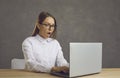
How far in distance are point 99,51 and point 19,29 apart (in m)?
1.77

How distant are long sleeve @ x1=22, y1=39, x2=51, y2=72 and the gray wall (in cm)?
122

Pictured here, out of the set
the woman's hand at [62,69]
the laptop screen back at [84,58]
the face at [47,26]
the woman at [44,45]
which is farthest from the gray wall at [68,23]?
the laptop screen back at [84,58]

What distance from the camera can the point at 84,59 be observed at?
166 centimetres

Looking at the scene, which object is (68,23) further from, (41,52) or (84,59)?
(84,59)

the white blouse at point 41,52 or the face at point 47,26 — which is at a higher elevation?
the face at point 47,26

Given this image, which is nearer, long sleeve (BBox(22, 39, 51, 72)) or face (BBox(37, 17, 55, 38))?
long sleeve (BBox(22, 39, 51, 72))

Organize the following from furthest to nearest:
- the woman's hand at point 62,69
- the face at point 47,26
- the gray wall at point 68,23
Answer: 1. the gray wall at point 68,23
2. the face at point 47,26
3. the woman's hand at point 62,69

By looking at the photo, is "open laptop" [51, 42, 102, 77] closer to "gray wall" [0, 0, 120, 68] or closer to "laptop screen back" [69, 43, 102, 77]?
"laptop screen back" [69, 43, 102, 77]

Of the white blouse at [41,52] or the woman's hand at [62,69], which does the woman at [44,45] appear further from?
the woman's hand at [62,69]

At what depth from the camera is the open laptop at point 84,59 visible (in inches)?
61.5

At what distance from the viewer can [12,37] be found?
10.8 feet

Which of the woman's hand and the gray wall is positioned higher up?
the gray wall

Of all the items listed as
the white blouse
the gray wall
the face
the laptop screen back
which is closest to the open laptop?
the laptop screen back

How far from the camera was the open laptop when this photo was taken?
5.12 feet
